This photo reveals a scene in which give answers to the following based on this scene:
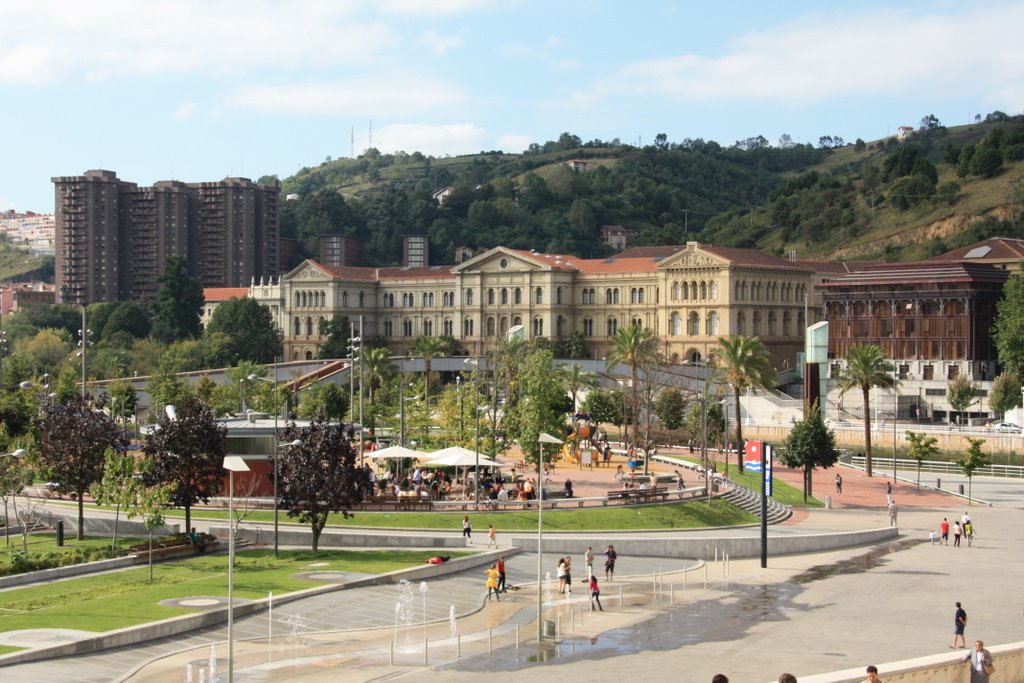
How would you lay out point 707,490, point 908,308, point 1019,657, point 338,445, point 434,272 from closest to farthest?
1. point 1019,657
2. point 338,445
3. point 707,490
4. point 908,308
5. point 434,272

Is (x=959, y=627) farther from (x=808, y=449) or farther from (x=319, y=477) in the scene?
(x=808, y=449)

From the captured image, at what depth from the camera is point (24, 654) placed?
33188 millimetres

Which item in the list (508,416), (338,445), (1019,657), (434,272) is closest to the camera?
(1019,657)

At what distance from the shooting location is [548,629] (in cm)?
3881

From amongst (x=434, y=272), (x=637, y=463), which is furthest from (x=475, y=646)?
(x=434, y=272)

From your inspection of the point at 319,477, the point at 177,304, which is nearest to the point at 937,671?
the point at 319,477

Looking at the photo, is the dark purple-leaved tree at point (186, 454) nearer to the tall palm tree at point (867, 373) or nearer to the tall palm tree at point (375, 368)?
the tall palm tree at point (867, 373)

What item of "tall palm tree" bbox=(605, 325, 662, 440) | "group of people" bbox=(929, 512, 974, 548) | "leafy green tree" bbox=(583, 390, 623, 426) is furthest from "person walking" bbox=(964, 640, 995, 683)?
"leafy green tree" bbox=(583, 390, 623, 426)

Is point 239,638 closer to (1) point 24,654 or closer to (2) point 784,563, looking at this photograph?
(1) point 24,654

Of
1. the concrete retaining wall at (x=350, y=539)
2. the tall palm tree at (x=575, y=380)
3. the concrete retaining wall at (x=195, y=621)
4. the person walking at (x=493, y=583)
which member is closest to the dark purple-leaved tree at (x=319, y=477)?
the concrete retaining wall at (x=350, y=539)

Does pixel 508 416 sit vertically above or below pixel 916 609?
above

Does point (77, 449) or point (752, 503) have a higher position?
point (77, 449)

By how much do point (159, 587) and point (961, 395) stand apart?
85376 millimetres

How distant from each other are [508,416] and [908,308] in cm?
6523
